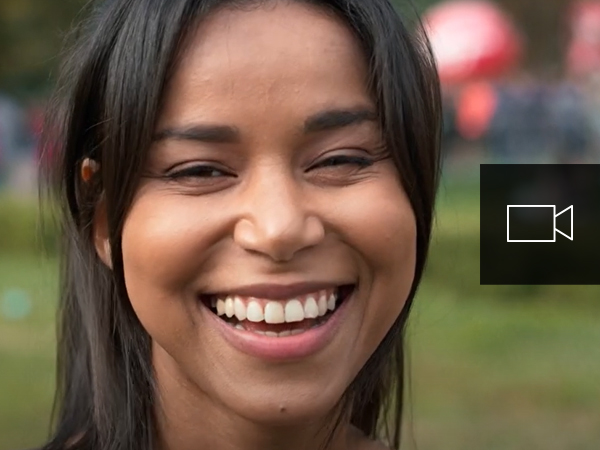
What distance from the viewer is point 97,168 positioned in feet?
6.08

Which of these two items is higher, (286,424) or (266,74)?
(266,74)

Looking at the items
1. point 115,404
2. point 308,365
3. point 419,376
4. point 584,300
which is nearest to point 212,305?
point 308,365

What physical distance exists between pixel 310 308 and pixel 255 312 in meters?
0.09

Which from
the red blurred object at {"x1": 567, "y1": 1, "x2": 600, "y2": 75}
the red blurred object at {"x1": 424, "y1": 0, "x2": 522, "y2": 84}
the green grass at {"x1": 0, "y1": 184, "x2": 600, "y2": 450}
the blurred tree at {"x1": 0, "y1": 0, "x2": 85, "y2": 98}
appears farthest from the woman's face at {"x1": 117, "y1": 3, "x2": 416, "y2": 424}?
the blurred tree at {"x1": 0, "y1": 0, "x2": 85, "y2": 98}

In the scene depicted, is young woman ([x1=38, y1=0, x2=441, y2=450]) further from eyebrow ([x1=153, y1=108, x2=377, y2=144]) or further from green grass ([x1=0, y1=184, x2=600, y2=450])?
green grass ([x1=0, y1=184, x2=600, y2=450])

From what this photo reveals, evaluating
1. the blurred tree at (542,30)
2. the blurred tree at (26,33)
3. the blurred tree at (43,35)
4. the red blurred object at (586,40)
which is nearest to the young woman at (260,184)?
the red blurred object at (586,40)

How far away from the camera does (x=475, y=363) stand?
5.80 meters

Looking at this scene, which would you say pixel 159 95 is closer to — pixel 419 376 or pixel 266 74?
pixel 266 74

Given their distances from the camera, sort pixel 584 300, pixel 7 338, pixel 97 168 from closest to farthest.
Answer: pixel 97 168 → pixel 7 338 → pixel 584 300

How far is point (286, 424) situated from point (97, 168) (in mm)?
564

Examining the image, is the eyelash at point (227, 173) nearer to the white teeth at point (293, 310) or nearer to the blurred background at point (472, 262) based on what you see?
the white teeth at point (293, 310)
